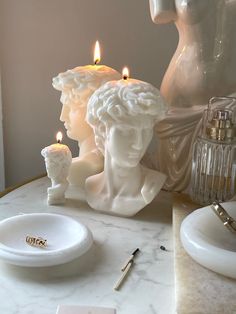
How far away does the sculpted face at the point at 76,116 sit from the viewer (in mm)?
970

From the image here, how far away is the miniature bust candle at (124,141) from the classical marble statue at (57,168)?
55 mm

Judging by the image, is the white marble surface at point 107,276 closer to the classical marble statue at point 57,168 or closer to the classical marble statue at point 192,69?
the classical marble statue at point 57,168

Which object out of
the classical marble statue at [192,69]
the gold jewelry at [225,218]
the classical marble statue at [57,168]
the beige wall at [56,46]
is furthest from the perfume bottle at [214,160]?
the beige wall at [56,46]

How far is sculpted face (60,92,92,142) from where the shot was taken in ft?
3.18

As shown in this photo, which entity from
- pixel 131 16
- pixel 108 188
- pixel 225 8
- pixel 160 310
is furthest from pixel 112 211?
pixel 131 16

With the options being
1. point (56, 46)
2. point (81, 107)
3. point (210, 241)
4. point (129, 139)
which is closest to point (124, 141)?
point (129, 139)

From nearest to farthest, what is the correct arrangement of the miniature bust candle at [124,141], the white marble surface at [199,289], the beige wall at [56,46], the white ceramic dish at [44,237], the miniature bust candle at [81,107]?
the white marble surface at [199,289], the white ceramic dish at [44,237], the miniature bust candle at [124,141], the miniature bust candle at [81,107], the beige wall at [56,46]

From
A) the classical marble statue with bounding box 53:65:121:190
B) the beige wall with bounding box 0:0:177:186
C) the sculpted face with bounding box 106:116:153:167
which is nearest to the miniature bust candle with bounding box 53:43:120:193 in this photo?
the classical marble statue with bounding box 53:65:121:190

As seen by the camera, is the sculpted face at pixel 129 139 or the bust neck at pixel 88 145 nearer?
the sculpted face at pixel 129 139

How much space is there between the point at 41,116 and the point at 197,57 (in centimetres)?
58

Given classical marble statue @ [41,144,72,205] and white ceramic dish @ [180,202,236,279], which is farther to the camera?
classical marble statue @ [41,144,72,205]

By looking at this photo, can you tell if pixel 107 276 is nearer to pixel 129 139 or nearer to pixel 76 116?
pixel 129 139

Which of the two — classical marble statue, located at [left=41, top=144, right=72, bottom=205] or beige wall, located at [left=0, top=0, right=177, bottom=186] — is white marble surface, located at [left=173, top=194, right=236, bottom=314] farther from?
beige wall, located at [left=0, top=0, right=177, bottom=186]

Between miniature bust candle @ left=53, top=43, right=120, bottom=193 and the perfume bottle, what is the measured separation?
226mm
